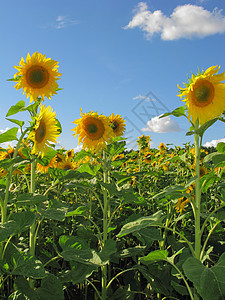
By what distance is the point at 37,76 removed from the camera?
2.70 meters

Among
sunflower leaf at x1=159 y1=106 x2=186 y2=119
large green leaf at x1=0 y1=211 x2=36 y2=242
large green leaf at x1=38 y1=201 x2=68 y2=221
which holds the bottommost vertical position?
large green leaf at x1=0 y1=211 x2=36 y2=242

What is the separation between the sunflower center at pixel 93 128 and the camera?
9.82 feet

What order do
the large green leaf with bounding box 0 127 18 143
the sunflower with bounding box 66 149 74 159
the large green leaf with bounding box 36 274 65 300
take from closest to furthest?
1. the large green leaf with bounding box 36 274 65 300
2. the large green leaf with bounding box 0 127 18 143
3. the sunflower with bounding box 66 149 74 159

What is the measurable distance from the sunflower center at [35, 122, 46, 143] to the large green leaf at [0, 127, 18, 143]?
0.57 ft

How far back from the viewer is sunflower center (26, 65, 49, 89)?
2678 millimetres

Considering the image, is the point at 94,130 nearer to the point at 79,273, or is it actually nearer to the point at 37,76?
the point at 37,76

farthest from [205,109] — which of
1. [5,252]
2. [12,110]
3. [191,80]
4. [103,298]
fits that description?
[5,252]

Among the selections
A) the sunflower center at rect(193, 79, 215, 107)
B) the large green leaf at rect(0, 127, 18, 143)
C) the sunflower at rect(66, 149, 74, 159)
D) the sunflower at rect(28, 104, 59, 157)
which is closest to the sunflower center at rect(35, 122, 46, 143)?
the sunflower at rect(28, 104, 59, 157)

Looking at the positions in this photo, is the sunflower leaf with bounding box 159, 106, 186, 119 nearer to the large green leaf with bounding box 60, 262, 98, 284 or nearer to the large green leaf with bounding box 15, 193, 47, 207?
the large green leaf with bounding box 15, 193, 47, 207

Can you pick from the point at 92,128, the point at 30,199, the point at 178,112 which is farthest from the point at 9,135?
the point at 178,112

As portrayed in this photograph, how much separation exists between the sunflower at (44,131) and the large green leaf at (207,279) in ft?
4.81

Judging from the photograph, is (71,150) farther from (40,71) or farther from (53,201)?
(53,201)

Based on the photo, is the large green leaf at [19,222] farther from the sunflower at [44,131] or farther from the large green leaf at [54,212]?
the sunflower at [44,131]

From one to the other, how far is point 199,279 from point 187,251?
2.40 ft
